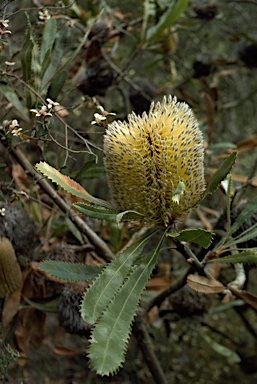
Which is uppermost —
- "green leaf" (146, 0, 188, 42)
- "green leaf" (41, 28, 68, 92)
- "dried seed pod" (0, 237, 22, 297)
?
"green leaf" (146, 0, 188, 42)

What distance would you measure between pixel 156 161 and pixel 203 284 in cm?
22

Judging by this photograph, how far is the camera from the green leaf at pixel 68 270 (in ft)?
2.41

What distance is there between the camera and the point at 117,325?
597mm

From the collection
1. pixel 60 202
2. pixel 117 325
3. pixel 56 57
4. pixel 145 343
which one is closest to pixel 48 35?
pixel 56 57

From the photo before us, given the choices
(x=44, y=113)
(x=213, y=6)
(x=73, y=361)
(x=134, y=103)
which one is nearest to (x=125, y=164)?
(x=44, y=113)

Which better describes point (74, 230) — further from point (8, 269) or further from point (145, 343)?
point (145, 343)

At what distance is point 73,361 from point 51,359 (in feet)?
0.59

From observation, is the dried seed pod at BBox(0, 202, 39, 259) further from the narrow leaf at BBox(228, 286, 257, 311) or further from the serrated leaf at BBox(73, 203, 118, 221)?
the narrow leaf at BBox(228, 286, 257, 311)

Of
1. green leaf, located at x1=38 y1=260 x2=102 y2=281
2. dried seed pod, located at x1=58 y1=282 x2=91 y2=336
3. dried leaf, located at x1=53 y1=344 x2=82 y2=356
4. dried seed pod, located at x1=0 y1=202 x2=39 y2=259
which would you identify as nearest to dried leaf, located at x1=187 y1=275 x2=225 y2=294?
green leaf, located at x1=38 y1=260 x2=102 y2=281

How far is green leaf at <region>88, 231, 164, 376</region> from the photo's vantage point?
1.74 feet

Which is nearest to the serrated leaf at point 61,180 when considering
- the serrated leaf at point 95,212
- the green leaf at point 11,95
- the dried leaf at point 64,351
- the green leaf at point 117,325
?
the serrated leaf at point 95,212

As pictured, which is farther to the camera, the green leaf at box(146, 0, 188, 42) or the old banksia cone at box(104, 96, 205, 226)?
the green leaf at box(146, 0, 188, 42)

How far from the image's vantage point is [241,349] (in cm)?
205

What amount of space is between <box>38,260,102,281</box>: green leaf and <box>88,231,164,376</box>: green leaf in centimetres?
9
